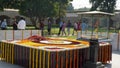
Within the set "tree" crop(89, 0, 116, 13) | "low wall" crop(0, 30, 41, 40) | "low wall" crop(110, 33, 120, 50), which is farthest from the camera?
"tree" crop(89, 0, 116, 13)

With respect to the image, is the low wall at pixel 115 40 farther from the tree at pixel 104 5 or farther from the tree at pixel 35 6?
the tree at pixel 104 5

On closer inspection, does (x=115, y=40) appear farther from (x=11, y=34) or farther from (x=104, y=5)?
(x=104, y=5)

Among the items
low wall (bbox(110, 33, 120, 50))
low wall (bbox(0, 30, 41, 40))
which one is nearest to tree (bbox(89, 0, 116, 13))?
low wall (bbox(110, 33, 120, 50))

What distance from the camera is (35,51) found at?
919cm

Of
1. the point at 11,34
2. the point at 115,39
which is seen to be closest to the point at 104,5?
the point at 115,39

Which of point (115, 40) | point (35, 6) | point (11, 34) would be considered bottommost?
point (115, 40)

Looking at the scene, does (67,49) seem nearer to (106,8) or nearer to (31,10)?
(31,10)

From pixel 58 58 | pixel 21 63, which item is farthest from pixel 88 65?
pixel 21 63

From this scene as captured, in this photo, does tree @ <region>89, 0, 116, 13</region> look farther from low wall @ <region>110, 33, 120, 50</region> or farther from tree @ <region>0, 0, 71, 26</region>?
low wall @ <region>110, 33, 120, 50</region>

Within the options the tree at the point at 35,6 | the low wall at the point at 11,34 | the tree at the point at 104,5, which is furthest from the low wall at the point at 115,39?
the tree at the point at 104,5

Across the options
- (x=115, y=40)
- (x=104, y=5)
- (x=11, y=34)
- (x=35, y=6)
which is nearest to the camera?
(x=115, y=40)

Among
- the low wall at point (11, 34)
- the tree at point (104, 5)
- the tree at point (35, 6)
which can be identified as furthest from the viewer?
the tree at point (104, 5)

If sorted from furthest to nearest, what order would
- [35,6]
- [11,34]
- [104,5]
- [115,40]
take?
[104,5], [35,6], [11,34], [115,40]

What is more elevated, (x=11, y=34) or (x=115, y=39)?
(x=11, y=34)
